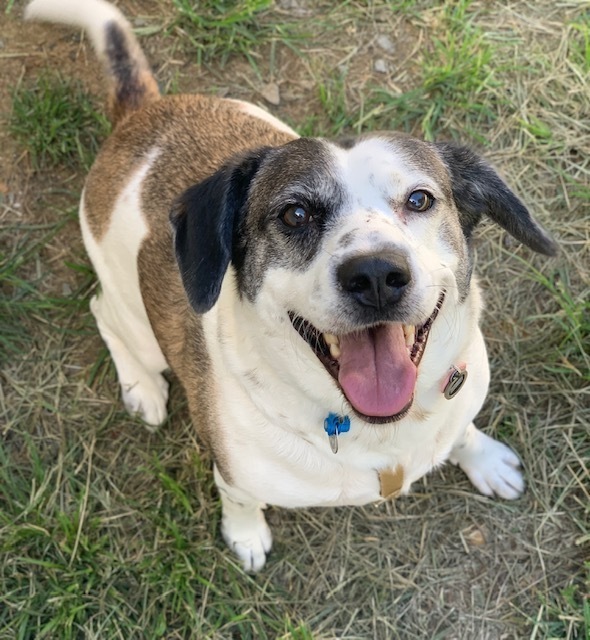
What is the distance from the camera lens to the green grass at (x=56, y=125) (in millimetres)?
4363

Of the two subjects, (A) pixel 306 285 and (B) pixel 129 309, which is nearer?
(A) pixel 306 285

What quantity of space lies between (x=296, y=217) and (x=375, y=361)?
548 mm

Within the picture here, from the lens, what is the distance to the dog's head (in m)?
2.24

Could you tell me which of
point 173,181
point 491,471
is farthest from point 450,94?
point 491,471

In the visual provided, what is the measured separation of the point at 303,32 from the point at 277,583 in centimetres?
324

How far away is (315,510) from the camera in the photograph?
3.78 m

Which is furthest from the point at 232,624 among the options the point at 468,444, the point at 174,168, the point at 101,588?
the point at 174,168

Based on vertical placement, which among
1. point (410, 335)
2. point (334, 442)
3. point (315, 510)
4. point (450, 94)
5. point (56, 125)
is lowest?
point (315, 510)

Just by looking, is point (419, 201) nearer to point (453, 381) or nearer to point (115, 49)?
point (453, 381)

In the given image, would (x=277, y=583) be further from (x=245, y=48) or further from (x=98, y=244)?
(x=245, y=48)

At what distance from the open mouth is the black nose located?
0.56 feet

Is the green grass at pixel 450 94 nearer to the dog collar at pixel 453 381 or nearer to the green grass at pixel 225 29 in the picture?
the green grass at pixel 225 29

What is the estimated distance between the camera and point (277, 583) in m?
3.68

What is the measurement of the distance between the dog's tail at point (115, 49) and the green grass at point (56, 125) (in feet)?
2.53
